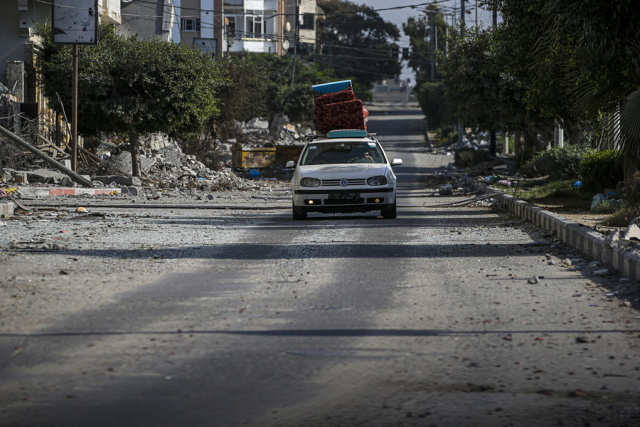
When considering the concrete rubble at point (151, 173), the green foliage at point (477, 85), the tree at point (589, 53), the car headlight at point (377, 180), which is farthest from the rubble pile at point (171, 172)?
the tree at point (589, 53)

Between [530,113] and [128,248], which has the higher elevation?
[530,113]

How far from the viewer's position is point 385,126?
104 meters

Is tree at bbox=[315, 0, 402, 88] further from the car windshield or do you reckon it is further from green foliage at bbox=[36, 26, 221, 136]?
the car windshield

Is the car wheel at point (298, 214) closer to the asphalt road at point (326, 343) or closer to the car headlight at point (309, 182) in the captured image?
the car headlight at point (309, 182)

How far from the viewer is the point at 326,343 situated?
6941mm

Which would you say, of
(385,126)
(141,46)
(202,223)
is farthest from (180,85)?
(385,126)

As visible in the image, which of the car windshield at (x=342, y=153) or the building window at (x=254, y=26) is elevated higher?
the building window at (x=254, y=26)

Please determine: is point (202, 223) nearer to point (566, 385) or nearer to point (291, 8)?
point (566, 385)

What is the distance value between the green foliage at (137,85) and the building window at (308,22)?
90.0m

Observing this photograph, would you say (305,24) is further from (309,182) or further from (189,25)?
(309,182)

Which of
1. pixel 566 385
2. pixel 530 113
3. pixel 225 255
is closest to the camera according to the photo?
pixel 566 385

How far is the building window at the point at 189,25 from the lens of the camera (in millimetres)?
88000

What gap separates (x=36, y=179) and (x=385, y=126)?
7493cm

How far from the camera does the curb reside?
34.5 feet
